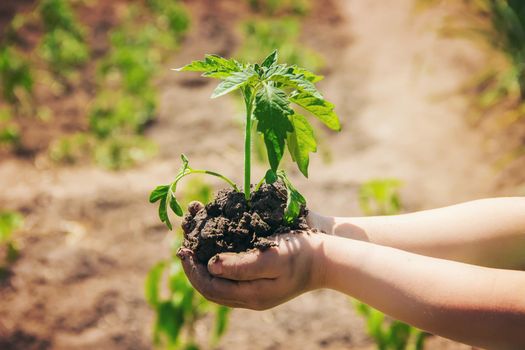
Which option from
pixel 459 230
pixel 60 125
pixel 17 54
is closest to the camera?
pixel 459 230

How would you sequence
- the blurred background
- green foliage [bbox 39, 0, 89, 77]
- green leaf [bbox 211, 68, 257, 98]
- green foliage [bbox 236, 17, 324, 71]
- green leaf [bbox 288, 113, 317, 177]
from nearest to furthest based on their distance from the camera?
green leaf [bbox 211, 68, 257, 98] → green leaf [bbox 288, 113, 317, 177] → the blurred background → green foliage [bbox 39, 0, 89, 77] → green foliage [bbox 236, 17, 324, 71]

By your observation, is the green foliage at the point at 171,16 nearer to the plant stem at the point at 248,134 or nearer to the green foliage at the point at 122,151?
the green foliage at the point at 122,151

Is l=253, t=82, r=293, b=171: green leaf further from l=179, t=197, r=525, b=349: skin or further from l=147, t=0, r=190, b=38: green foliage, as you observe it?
l=147, t=0, r=190, b=38: green foliage

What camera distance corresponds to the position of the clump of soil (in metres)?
1.35

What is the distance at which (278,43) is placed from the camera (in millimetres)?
4949

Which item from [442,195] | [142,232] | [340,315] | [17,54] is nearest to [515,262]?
[340,315]

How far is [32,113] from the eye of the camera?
163 inches

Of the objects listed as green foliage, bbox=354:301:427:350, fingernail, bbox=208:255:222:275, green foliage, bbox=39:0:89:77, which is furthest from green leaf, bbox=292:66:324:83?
green foliage, bbox=39:0:89:77

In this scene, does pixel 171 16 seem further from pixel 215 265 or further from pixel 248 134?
pixel 215 265

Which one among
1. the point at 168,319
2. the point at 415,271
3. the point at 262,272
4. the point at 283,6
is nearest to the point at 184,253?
the point at 262,272

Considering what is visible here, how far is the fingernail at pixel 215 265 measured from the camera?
1.31m

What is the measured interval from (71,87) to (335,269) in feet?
12.2

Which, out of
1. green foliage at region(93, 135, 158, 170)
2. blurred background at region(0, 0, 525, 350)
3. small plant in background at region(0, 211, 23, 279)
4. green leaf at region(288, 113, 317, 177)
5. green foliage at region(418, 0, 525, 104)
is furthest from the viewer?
green foliage at region(418, 0, 525, 104)

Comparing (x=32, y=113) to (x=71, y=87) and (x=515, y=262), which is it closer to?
(x=71, y=87)
